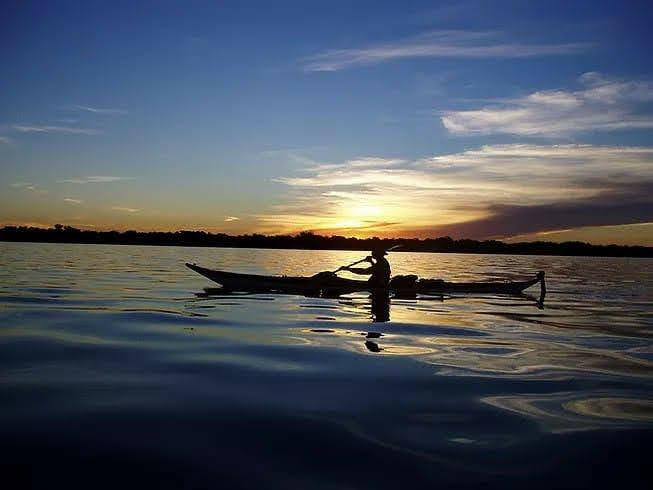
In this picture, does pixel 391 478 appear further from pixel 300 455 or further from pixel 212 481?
pixel 212 481

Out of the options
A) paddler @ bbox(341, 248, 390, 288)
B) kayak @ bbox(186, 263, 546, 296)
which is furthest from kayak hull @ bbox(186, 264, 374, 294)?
paddler @ bbox(341, 248, 390, 288)

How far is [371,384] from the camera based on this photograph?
9.02 meters

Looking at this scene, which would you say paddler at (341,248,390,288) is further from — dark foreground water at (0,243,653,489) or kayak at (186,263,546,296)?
dark foreground water at (0,243,653,489)

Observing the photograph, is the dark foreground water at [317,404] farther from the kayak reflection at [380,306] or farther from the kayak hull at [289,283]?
the kayak hull at [289,283]

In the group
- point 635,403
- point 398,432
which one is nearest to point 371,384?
point 398,432

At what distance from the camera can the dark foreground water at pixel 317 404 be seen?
5484 millimetres

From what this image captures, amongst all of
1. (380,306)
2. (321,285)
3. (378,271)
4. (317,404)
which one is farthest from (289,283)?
(317,404)

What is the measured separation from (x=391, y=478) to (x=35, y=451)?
3723 millimetres

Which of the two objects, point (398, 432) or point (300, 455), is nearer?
point (300, 455)

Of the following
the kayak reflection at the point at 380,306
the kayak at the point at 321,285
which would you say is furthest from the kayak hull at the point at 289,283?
the kayak reflection at the point at 380,306

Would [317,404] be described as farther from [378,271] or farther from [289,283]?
A: [289,283]

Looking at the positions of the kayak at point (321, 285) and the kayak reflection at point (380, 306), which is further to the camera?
the kayak at point (321, 285)

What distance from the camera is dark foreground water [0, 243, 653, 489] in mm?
5484

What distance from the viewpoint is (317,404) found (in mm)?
7770
